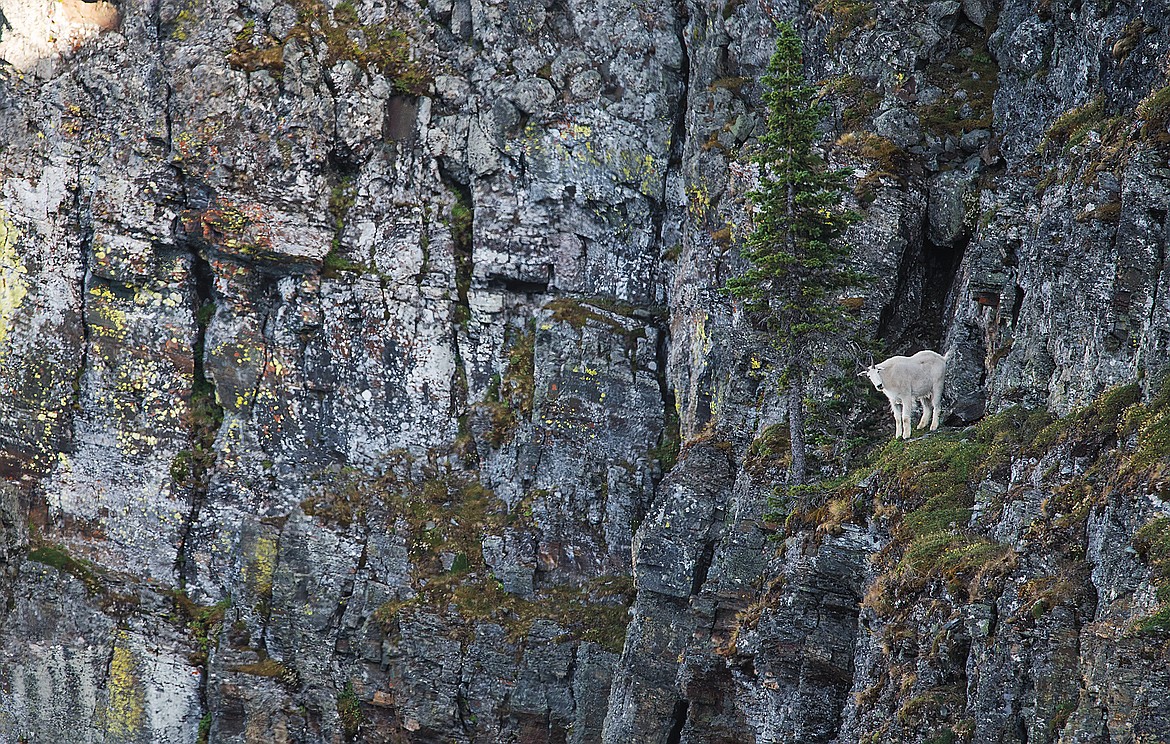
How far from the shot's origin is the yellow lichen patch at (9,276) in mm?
59094

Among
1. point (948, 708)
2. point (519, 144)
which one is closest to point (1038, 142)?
point (948, 708)

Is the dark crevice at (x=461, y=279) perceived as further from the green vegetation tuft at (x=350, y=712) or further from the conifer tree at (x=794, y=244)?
the conifer tree at (x=794, y=244)

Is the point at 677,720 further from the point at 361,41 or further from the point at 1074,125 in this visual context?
the point at 361,41

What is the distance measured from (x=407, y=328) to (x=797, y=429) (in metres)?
25.0

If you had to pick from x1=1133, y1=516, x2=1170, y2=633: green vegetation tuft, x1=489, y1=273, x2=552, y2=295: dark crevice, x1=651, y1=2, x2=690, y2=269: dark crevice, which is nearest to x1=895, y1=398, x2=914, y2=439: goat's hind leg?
x1=1133, y1=516, x2=1170, y2=633: green vegetation tuft

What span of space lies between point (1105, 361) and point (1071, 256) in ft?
14.0

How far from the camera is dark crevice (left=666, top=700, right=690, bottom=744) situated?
41750mm

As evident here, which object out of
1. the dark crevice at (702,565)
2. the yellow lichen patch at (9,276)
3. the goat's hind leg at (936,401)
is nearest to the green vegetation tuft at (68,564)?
the yellow lichen patch at (9,276)

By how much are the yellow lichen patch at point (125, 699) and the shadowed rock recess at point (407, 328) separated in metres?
0.12

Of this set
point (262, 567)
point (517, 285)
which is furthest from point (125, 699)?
point (517, 285)

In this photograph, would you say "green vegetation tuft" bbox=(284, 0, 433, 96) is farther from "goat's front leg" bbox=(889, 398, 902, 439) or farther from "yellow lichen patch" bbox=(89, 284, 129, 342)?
"goat's front leg" bbox=(889, 398, 902, 439)

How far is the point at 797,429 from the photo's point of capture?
1499 inches

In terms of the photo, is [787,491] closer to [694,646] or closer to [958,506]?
[694,646]

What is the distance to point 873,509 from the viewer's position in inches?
1280
